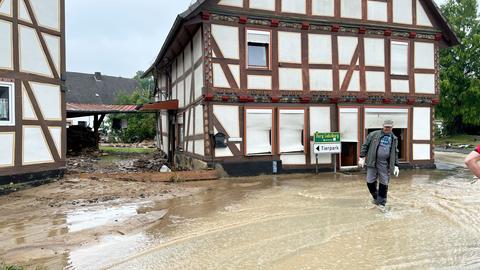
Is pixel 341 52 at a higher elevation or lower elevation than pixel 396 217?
higher

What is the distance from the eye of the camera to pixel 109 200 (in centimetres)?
852

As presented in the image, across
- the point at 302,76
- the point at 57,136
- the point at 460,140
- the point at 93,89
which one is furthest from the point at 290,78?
the point at 93,89

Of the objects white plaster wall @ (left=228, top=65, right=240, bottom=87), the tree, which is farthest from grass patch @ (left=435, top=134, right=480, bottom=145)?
white plaster wall @ (left=228, top=65, right=240, bottom=87)

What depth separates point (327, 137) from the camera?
1374 cm

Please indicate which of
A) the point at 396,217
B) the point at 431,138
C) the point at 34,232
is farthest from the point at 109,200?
the point at 431,138

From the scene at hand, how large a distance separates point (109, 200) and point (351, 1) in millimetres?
11036

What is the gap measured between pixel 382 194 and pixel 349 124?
7080mm

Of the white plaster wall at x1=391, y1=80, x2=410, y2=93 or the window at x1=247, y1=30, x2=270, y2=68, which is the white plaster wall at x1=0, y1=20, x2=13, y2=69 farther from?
the white plaster wall at x1=391, y1=80, x2=410, y2=93

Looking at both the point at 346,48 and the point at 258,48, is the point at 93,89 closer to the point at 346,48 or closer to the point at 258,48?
the point at 258,48

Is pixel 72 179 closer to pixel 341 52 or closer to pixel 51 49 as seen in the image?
pixel 51 49

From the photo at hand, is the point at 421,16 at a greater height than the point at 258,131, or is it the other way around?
the point at 421,16

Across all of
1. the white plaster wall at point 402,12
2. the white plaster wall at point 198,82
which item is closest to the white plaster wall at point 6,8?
the white plaster wall at point 198,82

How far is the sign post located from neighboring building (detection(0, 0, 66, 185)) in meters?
7.87

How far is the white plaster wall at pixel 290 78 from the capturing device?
1370 centimetres
